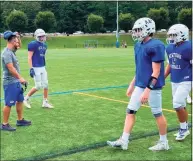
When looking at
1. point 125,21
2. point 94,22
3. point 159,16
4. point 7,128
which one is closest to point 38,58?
point 7,128

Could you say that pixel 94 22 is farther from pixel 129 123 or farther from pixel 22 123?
pixel 129 123

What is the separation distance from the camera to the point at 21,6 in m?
88.4

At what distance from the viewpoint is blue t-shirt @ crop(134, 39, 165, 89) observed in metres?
6.20

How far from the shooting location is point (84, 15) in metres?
88.4

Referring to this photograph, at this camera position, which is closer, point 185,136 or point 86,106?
point 185,136

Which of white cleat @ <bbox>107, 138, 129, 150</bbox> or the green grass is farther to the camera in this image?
the green grass

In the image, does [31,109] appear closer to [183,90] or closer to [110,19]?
[183,90]

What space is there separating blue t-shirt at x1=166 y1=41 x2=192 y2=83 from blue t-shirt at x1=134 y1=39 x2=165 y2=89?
0.82 m

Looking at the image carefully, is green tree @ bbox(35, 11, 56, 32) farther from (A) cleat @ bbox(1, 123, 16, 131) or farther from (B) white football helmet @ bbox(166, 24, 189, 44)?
(B) white football helmet @ bbox(166, 24, 189, 44)

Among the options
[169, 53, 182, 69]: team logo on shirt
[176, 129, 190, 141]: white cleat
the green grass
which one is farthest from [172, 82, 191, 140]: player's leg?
the green grass

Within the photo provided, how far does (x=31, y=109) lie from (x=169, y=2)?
86.2m

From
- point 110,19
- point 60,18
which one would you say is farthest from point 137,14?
point 60,18

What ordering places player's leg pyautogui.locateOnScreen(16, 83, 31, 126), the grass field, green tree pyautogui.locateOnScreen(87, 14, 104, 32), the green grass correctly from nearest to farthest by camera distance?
1. the grass field
2. player's leg pyautogui.locateOnScreen(16, 83, 31, 126)
3. the green grass
4. green tree pyautogui.locateOnScreen(87, 14, 104, 32)

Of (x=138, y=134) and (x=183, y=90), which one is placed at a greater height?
(x=183, y=90)
